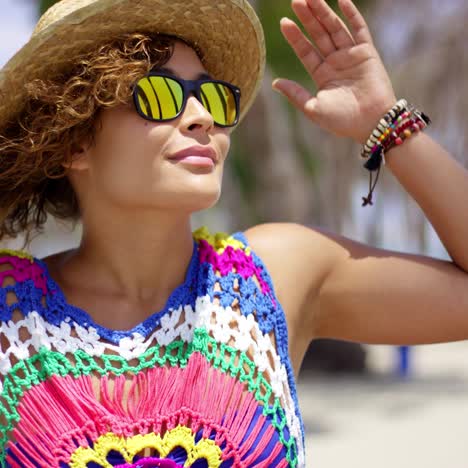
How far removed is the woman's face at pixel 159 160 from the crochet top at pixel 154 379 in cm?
26

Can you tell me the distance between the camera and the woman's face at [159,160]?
1.87 metres

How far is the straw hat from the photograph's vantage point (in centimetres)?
190

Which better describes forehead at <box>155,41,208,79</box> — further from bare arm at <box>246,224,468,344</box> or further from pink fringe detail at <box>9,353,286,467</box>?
pink fringe detail at <box>9,353,286,467</box>

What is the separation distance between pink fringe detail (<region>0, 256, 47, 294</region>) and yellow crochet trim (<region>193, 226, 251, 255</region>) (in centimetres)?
43

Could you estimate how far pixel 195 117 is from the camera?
189 centimetres

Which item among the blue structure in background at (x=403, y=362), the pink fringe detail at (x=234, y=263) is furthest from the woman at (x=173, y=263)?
the blue structure in background at (x=403, y=362)

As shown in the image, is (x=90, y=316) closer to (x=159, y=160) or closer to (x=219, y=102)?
(x=159, y=160)

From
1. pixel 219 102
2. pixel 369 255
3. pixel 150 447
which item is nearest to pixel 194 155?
pixel 219 102

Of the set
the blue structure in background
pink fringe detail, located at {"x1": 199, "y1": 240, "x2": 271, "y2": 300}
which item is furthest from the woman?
the blue structure in background

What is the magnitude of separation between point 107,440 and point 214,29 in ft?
3.61

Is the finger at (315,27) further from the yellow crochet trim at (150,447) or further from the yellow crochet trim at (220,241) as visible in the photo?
the yellow crochet trim at (150,447)

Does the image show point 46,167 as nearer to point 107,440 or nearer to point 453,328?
point 107,440

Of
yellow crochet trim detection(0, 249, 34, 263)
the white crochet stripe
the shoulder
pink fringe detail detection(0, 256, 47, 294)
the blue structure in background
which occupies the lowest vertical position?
the white crochet stripe

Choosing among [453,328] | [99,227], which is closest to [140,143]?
[99,227]
